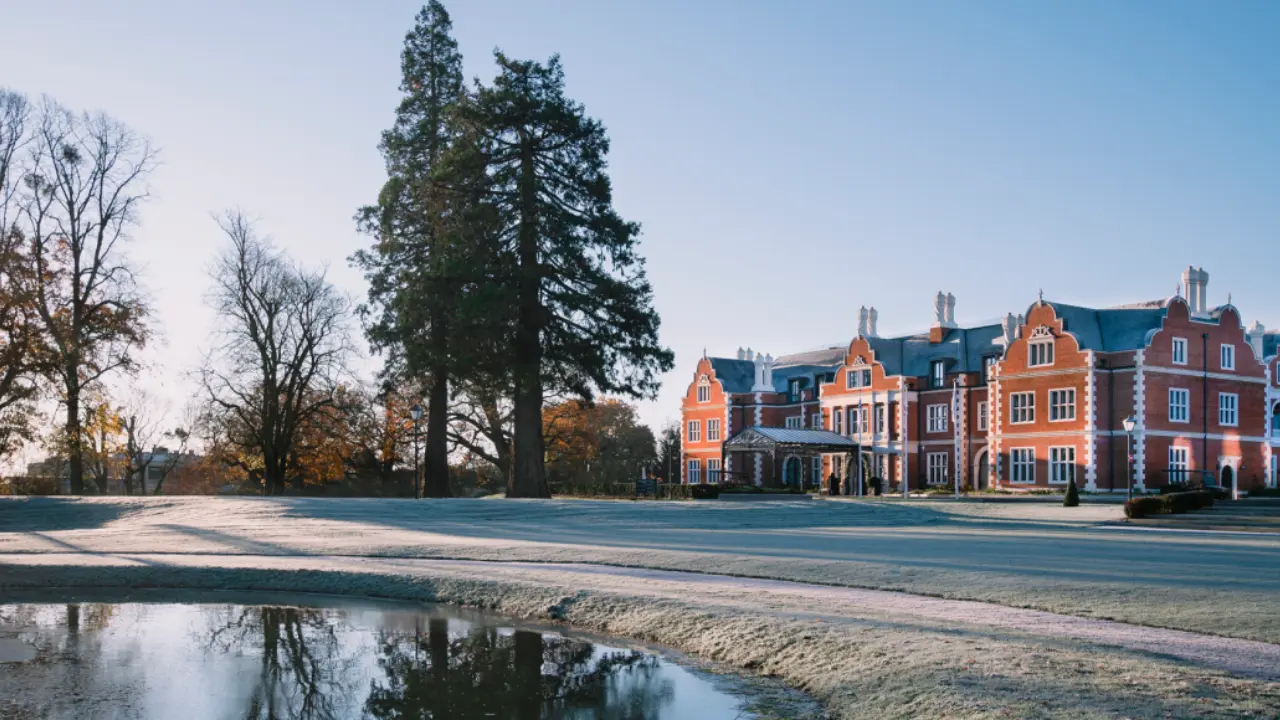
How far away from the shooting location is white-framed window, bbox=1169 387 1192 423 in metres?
54.4

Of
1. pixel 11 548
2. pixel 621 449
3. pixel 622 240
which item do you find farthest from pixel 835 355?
pixel 11 548

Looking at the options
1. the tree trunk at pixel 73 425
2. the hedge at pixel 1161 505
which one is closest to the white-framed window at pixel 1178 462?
the hedge at pixel 1161 505

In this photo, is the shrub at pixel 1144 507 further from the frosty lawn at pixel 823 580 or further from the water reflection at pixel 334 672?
the water reflection at pixel 334 672

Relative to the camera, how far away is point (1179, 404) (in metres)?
54.7

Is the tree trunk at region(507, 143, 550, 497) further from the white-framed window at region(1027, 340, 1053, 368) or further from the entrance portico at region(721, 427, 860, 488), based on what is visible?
the white-framed window at region(1027, 340, 1053, 368)

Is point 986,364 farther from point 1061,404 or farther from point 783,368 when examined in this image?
point 783,368

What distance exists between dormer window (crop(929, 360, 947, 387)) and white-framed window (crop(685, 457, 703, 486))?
70.0ft

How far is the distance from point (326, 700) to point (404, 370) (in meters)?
32.9

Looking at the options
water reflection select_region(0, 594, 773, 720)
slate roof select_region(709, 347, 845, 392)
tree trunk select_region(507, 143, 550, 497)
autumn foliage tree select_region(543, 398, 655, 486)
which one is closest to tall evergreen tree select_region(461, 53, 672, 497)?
tree trunk select_region(507, 143, 550, 497)

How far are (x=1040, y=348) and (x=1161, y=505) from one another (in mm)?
23105

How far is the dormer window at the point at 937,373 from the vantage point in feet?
217

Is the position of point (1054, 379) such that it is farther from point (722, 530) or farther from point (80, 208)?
point (80, 208)

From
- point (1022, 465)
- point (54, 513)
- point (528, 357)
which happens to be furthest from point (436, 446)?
point (1022, 465)

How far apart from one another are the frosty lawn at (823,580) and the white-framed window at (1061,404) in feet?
74.9
